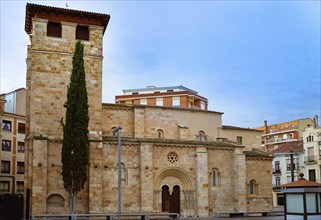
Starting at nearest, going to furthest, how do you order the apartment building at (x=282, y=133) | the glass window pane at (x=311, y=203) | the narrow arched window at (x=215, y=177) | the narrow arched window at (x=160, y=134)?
the glass window pane at (x=311, y=203) → the narrow arched window at (x=215, y=177) → the narrow arched window at (x=160, y=134) → the apartment building at (x=282, y=133)

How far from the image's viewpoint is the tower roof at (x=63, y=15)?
1280 inches

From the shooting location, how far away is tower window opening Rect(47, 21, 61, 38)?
1305 inches

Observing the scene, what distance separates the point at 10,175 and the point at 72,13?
21980 mm

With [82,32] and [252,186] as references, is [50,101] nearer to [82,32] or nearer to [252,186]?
[82,32]

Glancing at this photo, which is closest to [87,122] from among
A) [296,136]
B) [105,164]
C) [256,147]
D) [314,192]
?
[105,164]

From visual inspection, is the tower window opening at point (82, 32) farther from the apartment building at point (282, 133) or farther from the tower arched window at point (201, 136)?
the apartment building at point (282, 133)

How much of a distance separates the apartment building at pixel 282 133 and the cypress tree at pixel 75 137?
5524 cm

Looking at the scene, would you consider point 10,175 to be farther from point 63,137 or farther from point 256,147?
point 256,147

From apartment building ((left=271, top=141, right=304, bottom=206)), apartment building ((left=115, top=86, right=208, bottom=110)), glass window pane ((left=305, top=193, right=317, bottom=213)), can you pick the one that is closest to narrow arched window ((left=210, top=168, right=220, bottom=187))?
glass window pane ((left=305, top=193, right=317, bottom=213))

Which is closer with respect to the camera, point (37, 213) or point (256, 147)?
point (37, 213)

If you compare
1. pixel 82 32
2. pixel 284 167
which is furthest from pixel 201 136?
pixel 284 167

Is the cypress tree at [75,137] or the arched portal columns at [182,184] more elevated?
the cypress tree at [75,137]

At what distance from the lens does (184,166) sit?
118ft

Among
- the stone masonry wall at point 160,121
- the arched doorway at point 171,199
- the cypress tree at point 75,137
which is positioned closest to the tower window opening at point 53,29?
the cypress tree at point 75,137
